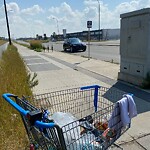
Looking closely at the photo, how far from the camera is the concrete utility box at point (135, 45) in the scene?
5.89 meters

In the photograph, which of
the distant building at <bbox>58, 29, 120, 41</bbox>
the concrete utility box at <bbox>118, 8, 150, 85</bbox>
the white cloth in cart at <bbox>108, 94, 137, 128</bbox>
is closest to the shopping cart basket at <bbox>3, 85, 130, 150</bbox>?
the white cloth in cart at <bbox>108, 94, 137, 128</bbox>

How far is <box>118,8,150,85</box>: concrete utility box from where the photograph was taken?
19.3 feet

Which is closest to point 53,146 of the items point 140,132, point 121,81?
point 140,132

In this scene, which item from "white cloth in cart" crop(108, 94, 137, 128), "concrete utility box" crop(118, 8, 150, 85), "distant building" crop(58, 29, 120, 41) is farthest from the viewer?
"distant building" crop(58, 29, 120, 41)

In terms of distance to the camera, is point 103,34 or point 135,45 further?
point 103,34

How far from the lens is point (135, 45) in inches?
249

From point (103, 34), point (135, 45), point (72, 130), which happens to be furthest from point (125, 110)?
point (103, 34)

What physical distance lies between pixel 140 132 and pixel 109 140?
1.31m

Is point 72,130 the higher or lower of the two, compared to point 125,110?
lower

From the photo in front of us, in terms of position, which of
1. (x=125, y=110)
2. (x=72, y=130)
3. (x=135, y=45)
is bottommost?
(x=72, y=130)

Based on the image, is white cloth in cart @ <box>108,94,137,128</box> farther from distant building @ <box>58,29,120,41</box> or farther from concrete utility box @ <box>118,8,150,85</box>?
distant building @ <box>58,29,120,41</box>

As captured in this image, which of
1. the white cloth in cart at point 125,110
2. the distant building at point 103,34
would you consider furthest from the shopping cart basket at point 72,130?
the distant building at point 103,34

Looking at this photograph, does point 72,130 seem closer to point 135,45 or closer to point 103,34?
point 135,45

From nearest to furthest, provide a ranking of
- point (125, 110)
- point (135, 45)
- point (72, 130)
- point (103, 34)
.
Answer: point (72, 130) < point (125, 110) < point (135, 45) < point (103, 34)
